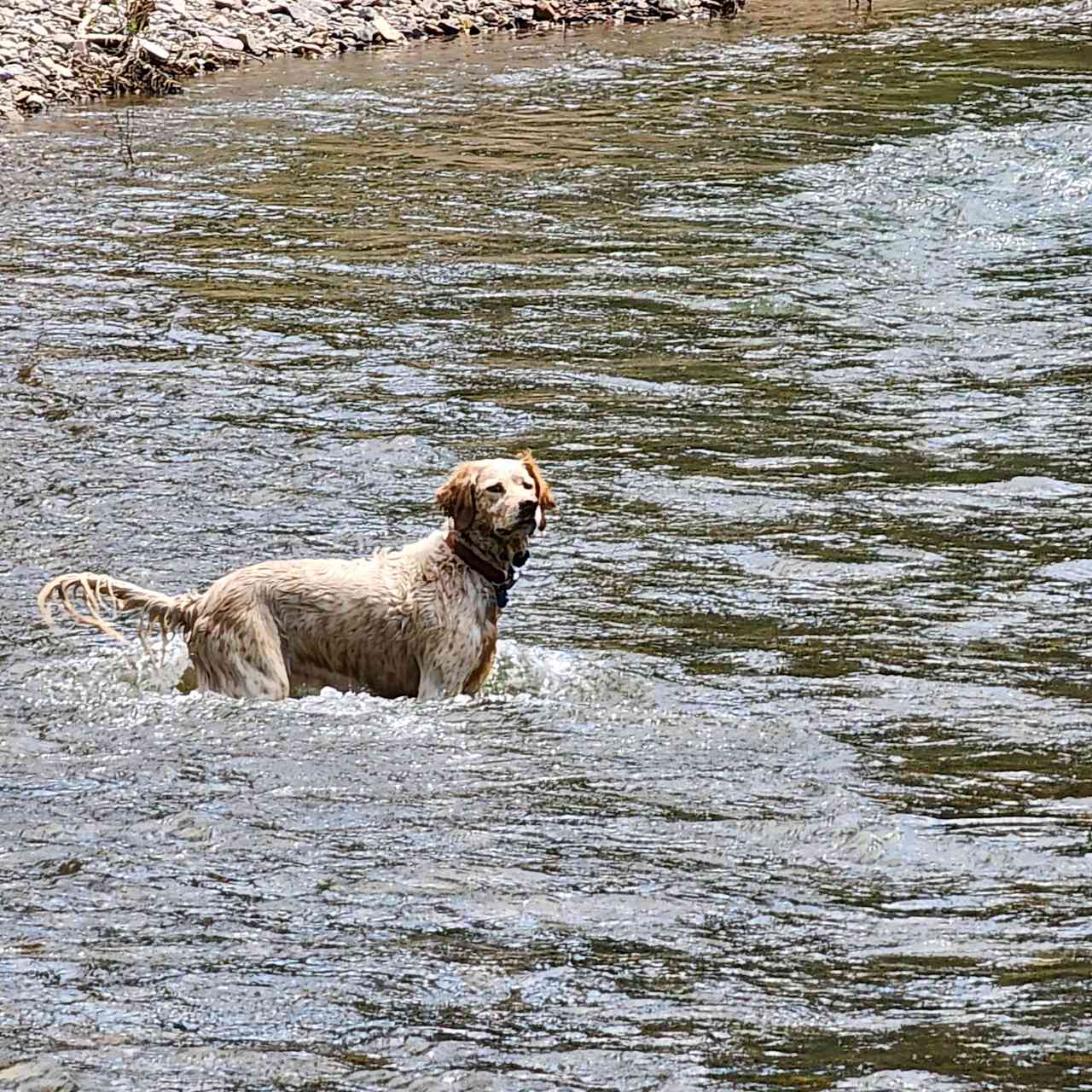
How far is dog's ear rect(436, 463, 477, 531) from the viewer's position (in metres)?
8.45

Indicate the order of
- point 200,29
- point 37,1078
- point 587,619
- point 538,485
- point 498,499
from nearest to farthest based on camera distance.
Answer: point 37,1078, point 498,499, point 538,485, point 587,619, point 200,29

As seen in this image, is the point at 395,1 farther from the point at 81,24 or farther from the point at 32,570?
the point at 32,570

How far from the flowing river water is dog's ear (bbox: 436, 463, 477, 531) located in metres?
0.74

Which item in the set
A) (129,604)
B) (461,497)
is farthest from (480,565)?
(129,604)

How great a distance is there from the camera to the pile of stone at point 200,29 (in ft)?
85.1

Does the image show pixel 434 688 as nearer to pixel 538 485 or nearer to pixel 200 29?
pixel 538 485

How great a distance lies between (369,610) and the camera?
332 inches

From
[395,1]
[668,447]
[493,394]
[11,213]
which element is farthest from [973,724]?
[395,1]

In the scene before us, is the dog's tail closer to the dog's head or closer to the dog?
the dog

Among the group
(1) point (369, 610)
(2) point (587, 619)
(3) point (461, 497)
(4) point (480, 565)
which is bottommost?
(2) point (587, 619)

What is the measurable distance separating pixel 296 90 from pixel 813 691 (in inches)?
→ 742

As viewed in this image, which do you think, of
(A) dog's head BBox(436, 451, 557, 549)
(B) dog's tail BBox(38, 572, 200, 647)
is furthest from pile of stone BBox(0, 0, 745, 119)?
(A) dog's head BBox(436, 451, 557, 549)

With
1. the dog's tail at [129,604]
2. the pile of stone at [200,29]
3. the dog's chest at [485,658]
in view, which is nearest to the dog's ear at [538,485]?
the dog's chest at [485,658]

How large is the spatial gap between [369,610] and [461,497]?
1.99 feet
